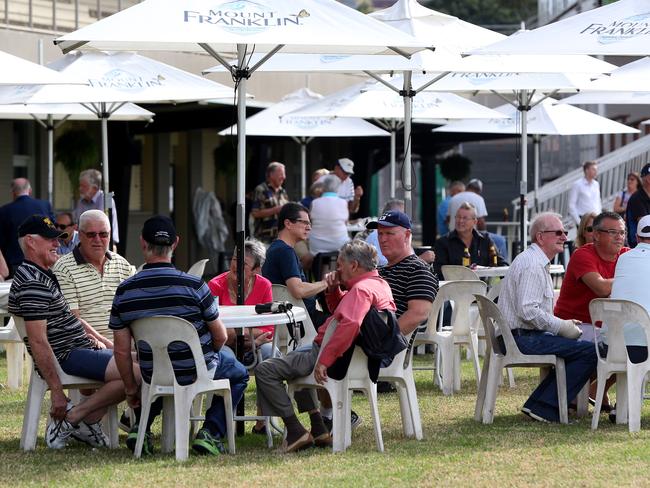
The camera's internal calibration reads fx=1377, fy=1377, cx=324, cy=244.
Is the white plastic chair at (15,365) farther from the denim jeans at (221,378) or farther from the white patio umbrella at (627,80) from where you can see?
the white patio umbrella at (627,80)

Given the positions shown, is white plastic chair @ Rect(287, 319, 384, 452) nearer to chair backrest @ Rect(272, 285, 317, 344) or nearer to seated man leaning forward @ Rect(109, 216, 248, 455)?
seated man leaning forward @ Rect(109, 216, 248, 455)

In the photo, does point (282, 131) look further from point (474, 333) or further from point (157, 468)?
point (157, 468)

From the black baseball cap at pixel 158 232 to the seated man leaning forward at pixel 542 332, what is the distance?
246 cm

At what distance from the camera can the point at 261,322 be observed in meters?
7.59

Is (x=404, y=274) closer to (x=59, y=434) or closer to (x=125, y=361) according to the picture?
(x=125, y=361)

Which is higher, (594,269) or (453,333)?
(594,269)

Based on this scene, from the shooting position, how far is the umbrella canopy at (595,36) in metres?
8.95

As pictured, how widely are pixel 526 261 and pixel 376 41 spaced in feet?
5.60

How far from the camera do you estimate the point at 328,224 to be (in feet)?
49.1

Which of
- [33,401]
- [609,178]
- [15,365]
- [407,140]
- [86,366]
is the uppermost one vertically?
[407,140]

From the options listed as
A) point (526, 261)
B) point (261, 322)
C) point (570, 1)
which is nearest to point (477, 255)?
point (526, 261)

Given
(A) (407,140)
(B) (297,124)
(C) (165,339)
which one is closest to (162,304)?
(C) (165,339)

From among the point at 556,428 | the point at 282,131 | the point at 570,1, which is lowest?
the point at 556,428

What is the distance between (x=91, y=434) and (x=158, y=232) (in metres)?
1.42
